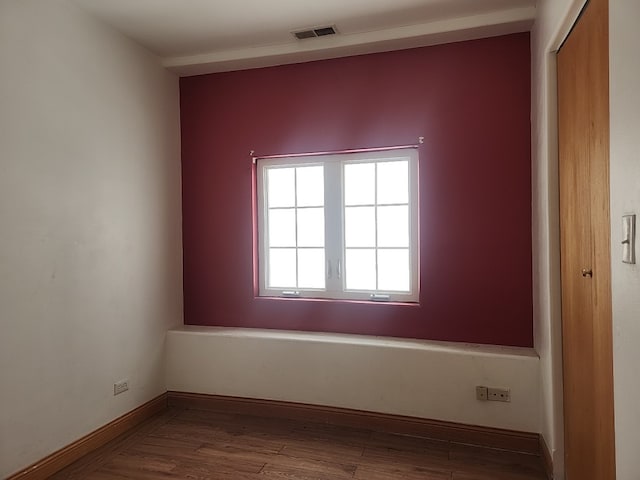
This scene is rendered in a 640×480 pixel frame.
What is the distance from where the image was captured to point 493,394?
2.56 meters

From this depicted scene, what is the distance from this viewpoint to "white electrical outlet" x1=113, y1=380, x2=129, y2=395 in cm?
277

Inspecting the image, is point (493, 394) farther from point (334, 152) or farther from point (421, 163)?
point (334, 152)

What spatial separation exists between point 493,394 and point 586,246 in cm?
128

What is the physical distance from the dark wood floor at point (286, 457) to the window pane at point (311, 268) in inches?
38.9

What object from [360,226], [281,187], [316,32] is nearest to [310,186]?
[281,187]

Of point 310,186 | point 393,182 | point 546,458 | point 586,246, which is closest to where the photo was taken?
point 586,246

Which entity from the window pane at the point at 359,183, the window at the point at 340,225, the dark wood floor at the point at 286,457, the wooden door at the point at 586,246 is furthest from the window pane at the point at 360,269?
the wooden door at the point at 586,246

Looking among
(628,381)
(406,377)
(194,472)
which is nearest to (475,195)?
(406,377)

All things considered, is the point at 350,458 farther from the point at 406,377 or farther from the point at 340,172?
the point at 340,172

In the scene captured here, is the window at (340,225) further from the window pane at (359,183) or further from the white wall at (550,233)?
the white wall at (550,233)

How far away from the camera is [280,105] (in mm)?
3188

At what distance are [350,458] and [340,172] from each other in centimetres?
188

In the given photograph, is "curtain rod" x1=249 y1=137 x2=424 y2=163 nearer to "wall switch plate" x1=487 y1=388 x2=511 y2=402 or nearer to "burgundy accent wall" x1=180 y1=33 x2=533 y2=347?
"burgundy accent wall" x1=180 y1=33 x2=533 y2=347

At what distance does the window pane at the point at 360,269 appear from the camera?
10.1ft
